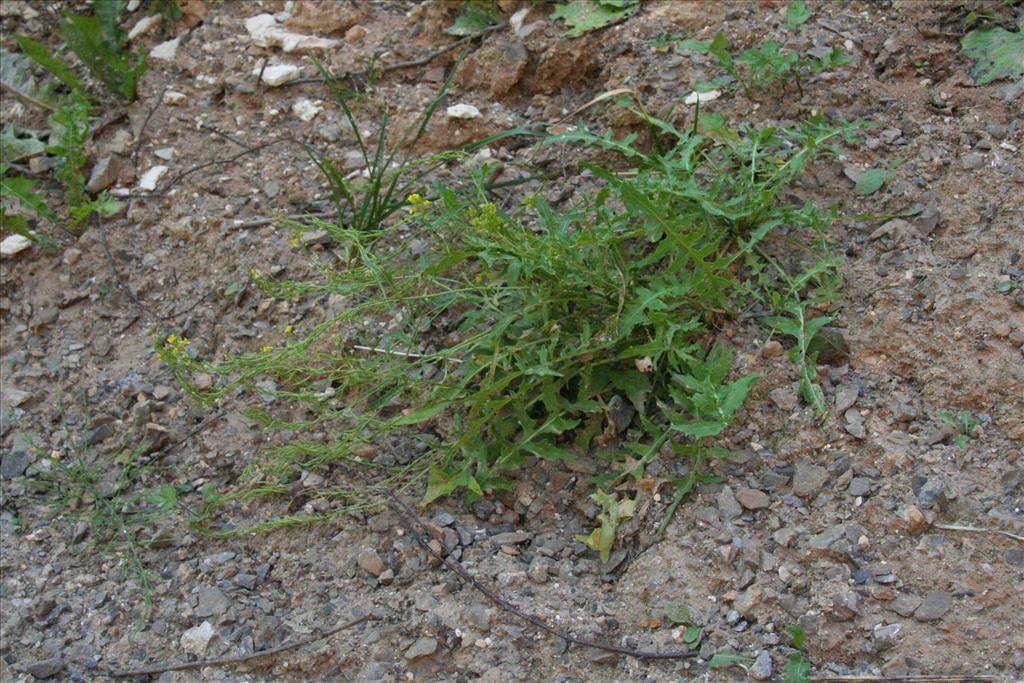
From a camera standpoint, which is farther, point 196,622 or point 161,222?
point 161,222

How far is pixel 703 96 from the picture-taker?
305 centimetres

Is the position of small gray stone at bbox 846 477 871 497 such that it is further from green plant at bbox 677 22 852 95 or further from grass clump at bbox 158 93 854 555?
green plant at bbox 677 22 852 95

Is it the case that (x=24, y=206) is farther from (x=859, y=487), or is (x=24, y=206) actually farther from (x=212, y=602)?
(x=859, y=487)

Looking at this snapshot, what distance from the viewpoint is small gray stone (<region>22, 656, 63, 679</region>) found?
2.44m

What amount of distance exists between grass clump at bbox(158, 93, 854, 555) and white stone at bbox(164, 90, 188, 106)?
1114 millimetres

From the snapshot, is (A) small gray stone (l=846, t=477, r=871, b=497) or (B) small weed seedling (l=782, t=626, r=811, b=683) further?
(A) small gray stone (l=846, t=477, r=871, b=497)

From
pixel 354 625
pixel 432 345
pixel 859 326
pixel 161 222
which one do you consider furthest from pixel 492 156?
pixel 354 625

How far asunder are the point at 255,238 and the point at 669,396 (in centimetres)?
144

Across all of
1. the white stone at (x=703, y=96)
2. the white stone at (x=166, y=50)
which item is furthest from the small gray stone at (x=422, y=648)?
the white stone at (x=166, y=50)

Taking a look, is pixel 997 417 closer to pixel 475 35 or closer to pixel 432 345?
pixel 432 345

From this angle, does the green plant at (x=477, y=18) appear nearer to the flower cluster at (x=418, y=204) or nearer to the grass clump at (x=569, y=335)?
the grass clump at (x=569, y=335)

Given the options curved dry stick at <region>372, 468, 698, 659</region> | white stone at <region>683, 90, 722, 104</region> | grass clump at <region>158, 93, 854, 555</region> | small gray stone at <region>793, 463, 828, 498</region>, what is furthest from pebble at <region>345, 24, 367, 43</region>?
small gray stone at <region>793, 463, 828, 498</region>

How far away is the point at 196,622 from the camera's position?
8.14 ft

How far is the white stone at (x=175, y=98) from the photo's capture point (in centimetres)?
362
